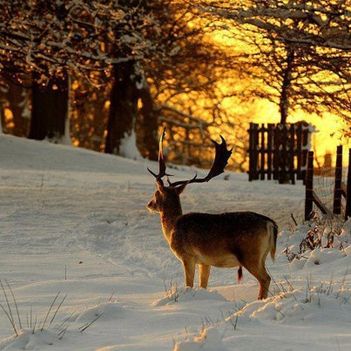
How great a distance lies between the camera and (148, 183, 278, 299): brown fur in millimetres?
8062

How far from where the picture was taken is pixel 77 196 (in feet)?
64.7

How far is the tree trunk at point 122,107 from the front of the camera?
32.9 meters

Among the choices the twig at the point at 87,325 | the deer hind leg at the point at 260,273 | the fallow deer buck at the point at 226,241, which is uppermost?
the fallow deer buck at the point at 226,241

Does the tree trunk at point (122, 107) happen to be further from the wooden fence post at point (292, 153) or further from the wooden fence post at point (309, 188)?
the wooden fence post at point (309, 188)

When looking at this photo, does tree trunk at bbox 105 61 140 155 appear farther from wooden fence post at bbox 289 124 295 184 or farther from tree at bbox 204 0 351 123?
tree at bbox 204 0 351 123

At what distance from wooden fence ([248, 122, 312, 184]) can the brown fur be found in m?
21.2

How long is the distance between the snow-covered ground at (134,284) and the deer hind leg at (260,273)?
0.25 metres

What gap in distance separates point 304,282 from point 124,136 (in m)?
24.8

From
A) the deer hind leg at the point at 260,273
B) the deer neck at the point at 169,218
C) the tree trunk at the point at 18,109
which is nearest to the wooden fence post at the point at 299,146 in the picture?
the tree trunk at the point at 18,109

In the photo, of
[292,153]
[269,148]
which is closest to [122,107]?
[269,148]

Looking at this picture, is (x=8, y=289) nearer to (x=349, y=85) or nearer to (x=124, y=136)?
(x=349, y=85)

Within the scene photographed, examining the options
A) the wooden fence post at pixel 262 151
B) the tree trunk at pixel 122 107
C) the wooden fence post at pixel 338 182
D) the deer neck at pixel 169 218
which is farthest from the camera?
the tree trunk at pixel 122 107

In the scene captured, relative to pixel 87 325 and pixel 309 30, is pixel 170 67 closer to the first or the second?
pixel 309 30

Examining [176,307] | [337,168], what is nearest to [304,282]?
[176,307]
